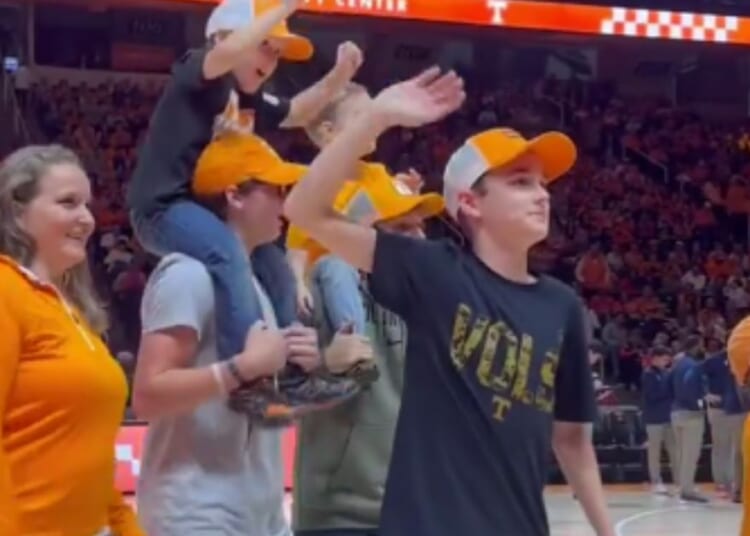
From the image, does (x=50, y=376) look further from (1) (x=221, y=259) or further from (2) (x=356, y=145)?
(2) (x=356, y=145)

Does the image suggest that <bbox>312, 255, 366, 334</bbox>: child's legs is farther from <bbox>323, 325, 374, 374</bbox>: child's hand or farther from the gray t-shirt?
the gray t-shirt

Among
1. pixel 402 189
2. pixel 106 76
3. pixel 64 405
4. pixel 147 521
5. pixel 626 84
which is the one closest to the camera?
pixel 64 405

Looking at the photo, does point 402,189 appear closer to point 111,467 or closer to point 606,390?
point 111,467

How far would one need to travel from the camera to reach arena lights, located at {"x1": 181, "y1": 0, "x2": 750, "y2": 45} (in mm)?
14695

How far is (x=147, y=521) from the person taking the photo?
3.43m

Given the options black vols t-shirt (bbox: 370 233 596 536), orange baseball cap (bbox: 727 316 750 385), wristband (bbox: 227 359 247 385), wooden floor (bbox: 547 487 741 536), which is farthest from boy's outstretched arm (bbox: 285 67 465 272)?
wooden floor (bbox: 547 487 741 536)

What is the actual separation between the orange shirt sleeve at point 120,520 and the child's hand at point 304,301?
0.84 meters

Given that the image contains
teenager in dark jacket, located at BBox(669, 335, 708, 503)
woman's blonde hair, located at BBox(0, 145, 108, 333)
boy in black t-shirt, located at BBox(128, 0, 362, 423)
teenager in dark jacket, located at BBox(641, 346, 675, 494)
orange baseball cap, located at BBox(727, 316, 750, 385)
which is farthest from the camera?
teenager in dark jacket, located at BBox(641, 346, 675, 494)

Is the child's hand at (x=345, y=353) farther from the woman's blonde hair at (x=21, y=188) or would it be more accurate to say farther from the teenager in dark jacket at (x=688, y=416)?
the teenager in dark jacket at (x=688, y=416)

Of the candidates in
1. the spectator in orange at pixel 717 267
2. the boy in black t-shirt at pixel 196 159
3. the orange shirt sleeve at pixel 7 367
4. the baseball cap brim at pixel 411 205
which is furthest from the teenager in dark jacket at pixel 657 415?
the orange shirt sleeve at pixel 7 367

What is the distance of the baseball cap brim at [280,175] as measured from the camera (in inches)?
140

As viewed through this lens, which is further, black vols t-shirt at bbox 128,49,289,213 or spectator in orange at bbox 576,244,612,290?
spectator in orange at bbox 576,244,612,290

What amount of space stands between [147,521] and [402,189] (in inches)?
46.7

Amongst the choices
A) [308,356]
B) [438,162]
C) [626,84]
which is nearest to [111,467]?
[308,356]
